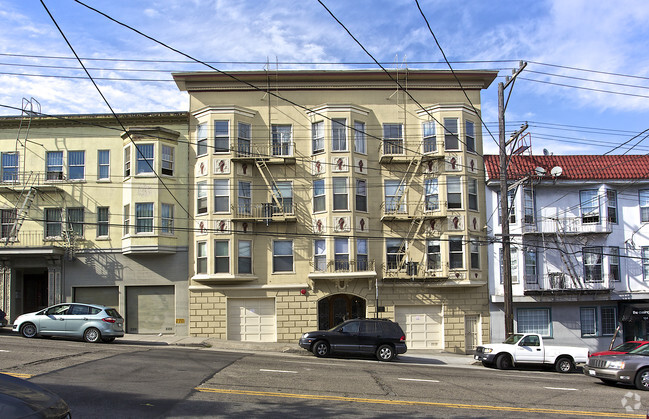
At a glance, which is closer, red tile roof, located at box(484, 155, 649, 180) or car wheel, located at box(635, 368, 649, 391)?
car wheel, located at box(635, 368, 649, 391)

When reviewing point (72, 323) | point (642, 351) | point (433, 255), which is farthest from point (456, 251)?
point (72, 323)

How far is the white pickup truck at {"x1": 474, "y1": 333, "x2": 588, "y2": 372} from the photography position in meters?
21.5

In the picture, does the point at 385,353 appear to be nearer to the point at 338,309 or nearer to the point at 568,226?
the point at 338,309

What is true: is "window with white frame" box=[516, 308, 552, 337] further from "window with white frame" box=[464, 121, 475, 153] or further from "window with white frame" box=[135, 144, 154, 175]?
"window with white frame" box=[135, 144, 154, 175]

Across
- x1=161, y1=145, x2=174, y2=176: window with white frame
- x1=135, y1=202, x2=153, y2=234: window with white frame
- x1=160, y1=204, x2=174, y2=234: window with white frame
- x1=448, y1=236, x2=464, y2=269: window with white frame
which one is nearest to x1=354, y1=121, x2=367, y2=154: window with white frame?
x1=448, y1=236, x2=464, y2=269: window with white frame

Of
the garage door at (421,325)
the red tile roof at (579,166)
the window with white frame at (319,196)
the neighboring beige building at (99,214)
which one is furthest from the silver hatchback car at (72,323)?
the red tile roof at (579,166)

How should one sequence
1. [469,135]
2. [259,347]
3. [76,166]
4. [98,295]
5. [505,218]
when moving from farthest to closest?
[469,135] < [76,166] < [98,295] < [259,347] < [505,218]

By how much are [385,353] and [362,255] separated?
776cm

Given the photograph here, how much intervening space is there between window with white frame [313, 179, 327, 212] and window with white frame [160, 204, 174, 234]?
723cm

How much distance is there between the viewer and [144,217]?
2836 centimetres

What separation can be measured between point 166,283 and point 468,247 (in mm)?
15347

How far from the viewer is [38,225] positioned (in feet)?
95.5

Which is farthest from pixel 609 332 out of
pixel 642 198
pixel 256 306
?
pixel 256 306

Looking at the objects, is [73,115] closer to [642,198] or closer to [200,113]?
[200,113]
